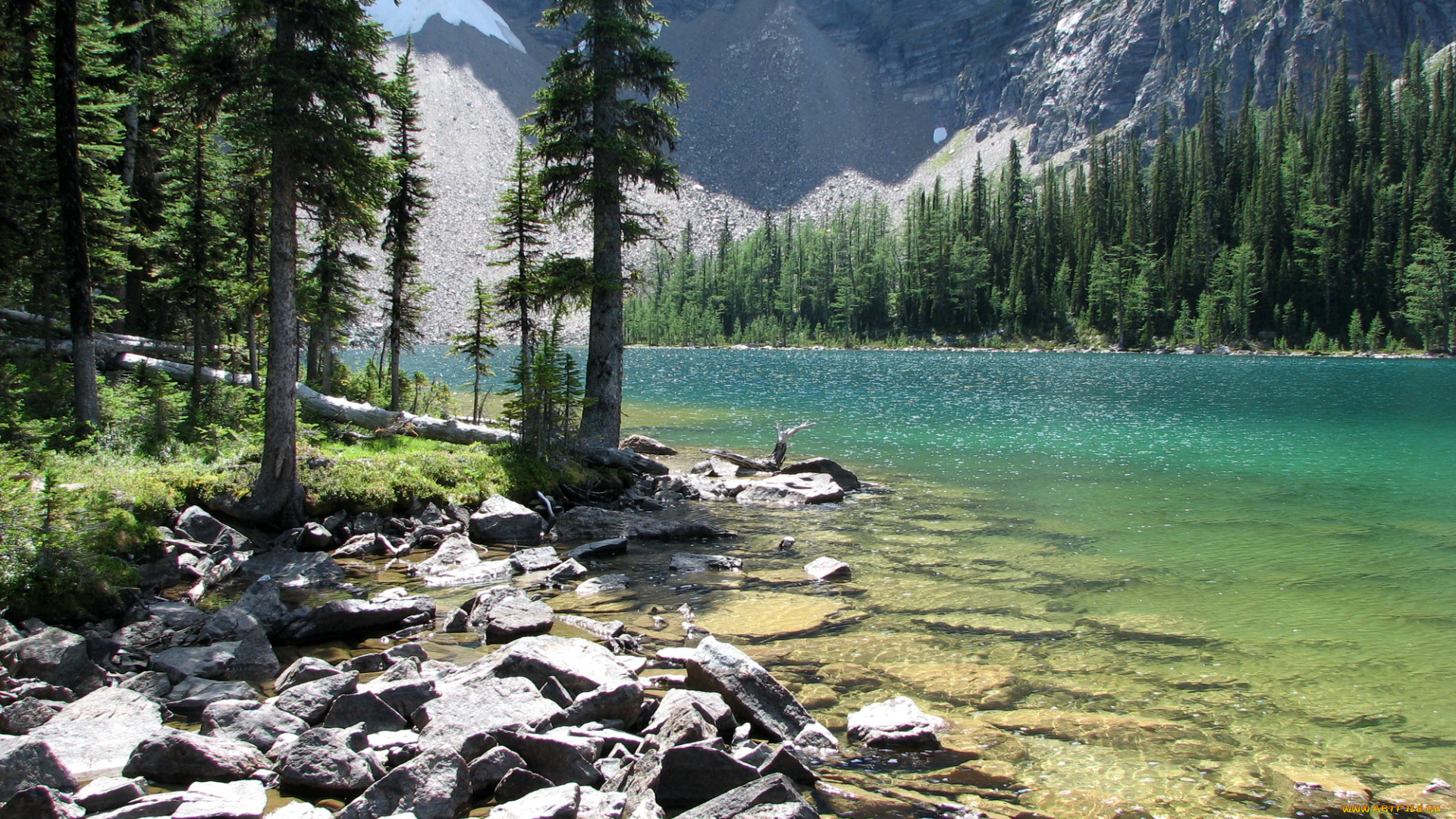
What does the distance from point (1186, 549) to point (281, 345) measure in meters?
16.3

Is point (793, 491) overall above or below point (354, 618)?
below

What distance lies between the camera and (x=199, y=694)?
270 inches

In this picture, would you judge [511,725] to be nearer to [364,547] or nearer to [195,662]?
[195,662]

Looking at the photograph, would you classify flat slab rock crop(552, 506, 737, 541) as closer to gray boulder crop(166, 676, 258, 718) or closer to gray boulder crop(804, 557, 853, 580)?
gray boulder crop(804, 557, 853, 580)

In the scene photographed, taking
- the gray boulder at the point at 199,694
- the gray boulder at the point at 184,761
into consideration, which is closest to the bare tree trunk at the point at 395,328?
the gray boulder at the point at 199,694

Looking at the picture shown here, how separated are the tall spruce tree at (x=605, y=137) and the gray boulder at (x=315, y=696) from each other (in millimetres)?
11842

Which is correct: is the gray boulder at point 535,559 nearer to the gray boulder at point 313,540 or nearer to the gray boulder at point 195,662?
the gray boulder at point 313,540

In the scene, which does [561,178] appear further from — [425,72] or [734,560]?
[425,72]

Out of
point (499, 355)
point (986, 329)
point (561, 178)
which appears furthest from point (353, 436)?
point (986, 329)

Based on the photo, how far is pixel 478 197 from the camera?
540 ft

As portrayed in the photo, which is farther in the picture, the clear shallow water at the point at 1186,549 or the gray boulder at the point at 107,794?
the clear shallow water at the point at 1186,549

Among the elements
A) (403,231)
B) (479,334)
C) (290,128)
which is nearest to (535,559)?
(290,128)

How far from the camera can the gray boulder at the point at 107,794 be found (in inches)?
190

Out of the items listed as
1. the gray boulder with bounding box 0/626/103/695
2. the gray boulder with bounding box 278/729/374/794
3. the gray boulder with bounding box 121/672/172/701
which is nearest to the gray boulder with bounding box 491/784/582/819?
the gray boulder with bounding box 278/729/374/794
